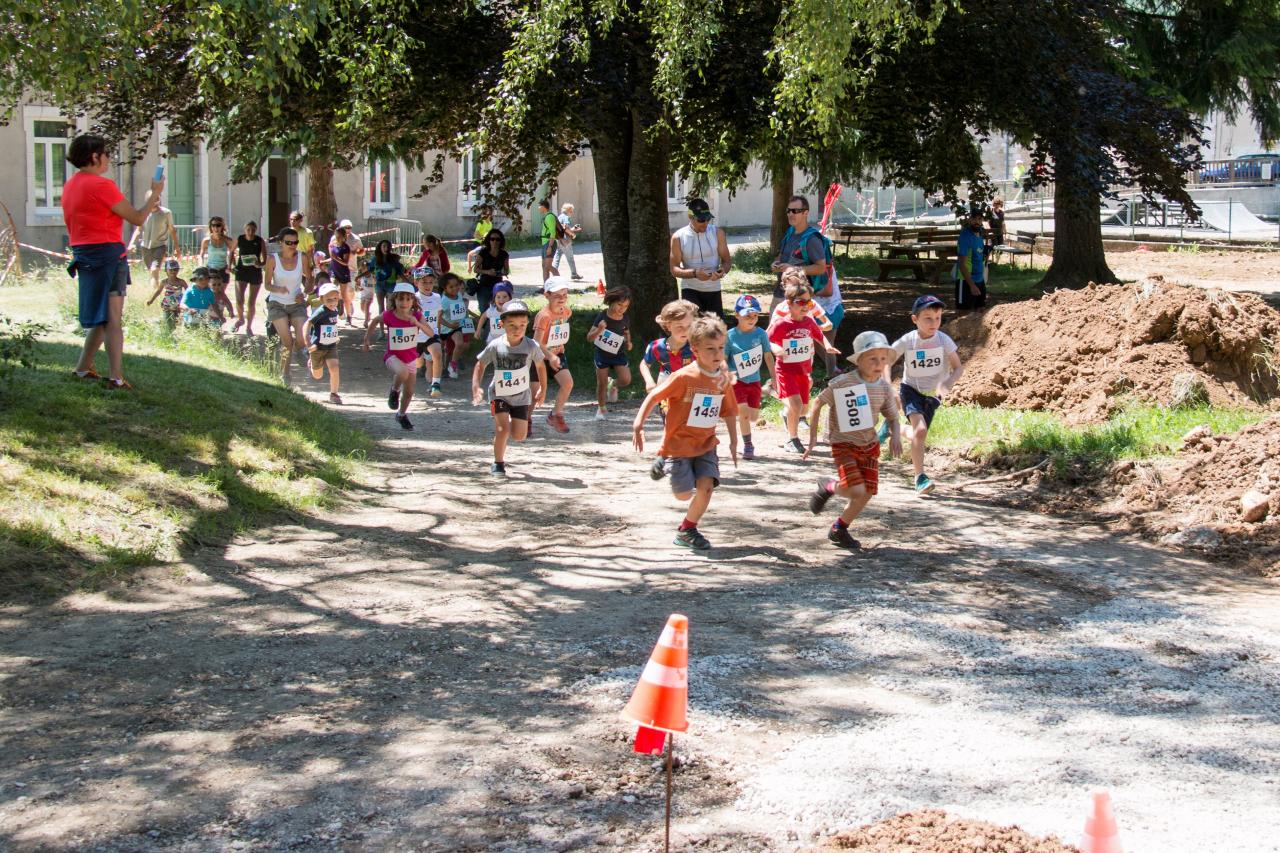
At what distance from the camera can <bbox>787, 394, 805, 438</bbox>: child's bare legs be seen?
1222 centimetres

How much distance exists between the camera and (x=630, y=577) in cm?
831

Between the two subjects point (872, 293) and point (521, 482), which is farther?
point (872, 293)

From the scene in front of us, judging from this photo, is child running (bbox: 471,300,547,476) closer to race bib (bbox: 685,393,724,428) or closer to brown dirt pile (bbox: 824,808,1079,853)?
race bib (bbox: 685,393,724,428)

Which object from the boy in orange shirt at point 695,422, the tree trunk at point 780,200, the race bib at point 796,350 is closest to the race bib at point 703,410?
the boy in orange shirt at point 695,422

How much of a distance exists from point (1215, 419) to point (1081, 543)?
2.96 meters

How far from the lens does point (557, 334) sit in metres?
12.6

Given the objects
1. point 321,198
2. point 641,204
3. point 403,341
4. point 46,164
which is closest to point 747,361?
point 403,341

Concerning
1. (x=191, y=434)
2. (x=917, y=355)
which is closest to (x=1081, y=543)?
(x=917, y=355)

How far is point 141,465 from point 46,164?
24316 millimetres

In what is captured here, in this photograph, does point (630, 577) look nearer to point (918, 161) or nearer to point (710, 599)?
point (710, 599)

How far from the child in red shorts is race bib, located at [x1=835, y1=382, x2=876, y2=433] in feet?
9.14

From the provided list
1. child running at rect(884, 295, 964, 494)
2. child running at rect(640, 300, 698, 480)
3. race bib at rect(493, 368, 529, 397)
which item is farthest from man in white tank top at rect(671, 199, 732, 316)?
child running at rect(884, 295, 964, 494)

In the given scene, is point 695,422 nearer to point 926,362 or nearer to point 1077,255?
point 926,362

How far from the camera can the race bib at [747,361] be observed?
11.7 meters
